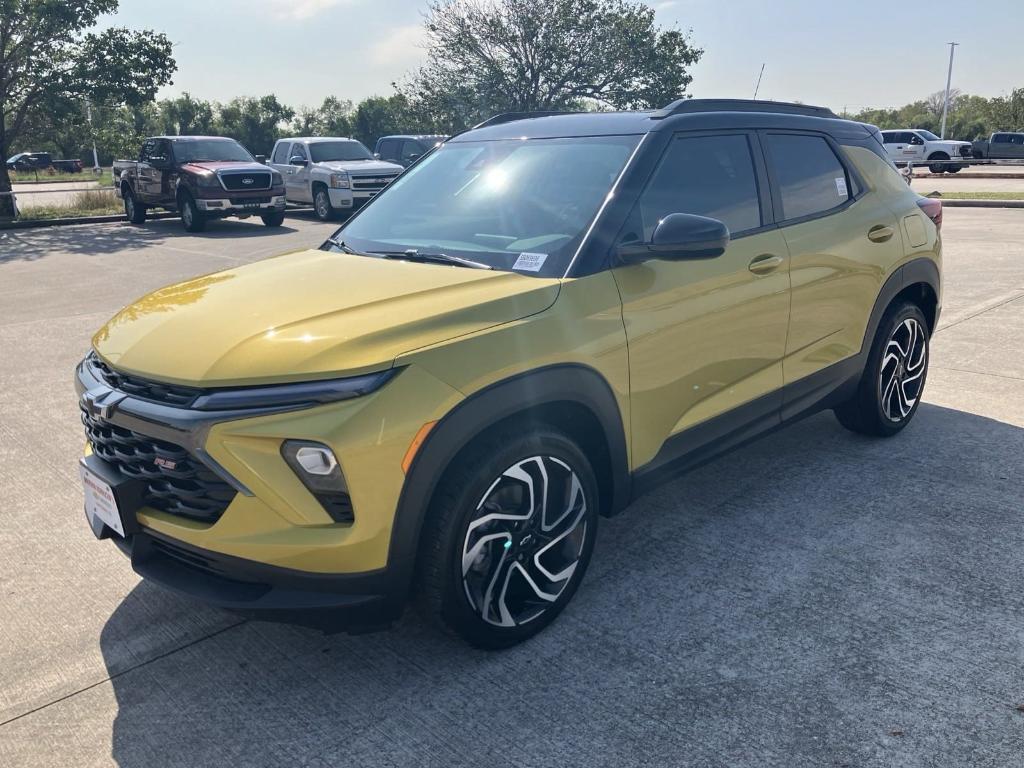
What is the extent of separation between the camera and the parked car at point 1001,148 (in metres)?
44.2

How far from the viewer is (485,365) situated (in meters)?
2.69

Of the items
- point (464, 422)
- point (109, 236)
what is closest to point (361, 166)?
point (109, 236)

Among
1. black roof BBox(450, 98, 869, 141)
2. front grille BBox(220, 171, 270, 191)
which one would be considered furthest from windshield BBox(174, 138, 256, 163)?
black roof BBox(450, 98, 869, 141)

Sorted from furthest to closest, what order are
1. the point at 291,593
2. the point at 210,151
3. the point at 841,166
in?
1. the point at 210,151
2. the point at 841,166
3. the point at 291,593

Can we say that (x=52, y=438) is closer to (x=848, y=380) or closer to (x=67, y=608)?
(x=67, y=608)

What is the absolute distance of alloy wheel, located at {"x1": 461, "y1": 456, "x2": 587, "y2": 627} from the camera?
9.19ft

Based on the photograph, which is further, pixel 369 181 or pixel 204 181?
pixel 369 181

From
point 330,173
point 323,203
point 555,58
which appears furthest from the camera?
point 555,58

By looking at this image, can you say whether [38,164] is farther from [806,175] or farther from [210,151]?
[806,175]

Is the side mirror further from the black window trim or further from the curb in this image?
the curb

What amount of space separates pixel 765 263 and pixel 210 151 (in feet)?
55.0

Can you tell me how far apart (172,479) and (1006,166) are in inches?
1887

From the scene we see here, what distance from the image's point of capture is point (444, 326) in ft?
8.83

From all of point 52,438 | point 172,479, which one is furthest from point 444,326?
point 52,438
